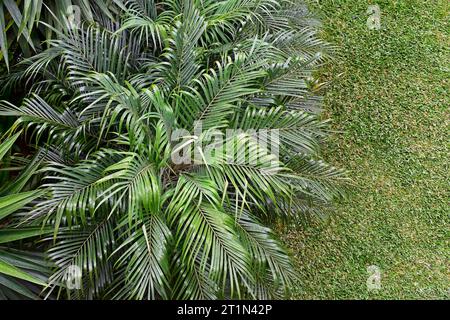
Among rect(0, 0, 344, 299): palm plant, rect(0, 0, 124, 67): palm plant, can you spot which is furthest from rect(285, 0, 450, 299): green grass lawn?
rect(0, 0, 124, 67): palm plant

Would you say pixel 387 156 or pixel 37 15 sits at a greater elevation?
pixel 37 15

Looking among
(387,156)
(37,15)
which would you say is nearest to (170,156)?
(37,15)

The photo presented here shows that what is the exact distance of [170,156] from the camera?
71.6 inches

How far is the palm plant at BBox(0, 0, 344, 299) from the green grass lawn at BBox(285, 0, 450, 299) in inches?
24.7

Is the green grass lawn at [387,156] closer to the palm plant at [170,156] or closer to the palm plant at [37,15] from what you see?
the palm plant at [170,156]

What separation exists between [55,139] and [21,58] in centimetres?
71

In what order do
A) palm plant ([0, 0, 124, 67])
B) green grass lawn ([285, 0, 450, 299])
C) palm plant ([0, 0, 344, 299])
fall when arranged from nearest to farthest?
1. palm plant ([0, 0, 344, 299])
2. palm plant ([0, 0, 124, 67])
3. green grass lawn ([285, 0, 450, 299])

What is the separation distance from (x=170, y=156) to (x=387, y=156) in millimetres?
1745

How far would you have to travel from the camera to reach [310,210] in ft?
6.71

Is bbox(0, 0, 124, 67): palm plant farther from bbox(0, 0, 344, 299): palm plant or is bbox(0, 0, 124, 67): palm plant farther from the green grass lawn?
the green grass lawn

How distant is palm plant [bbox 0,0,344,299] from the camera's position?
165 cm

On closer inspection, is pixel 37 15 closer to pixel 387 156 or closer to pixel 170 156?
pixel 170 156

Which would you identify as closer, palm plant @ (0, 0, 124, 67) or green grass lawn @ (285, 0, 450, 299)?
palm plant @ (0, 0, 124, 67)

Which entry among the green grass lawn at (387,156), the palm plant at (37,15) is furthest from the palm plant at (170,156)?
the green grass lawn at (387,156)
